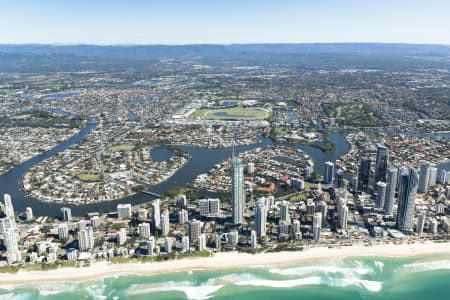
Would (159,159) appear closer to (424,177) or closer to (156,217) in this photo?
(156,217)

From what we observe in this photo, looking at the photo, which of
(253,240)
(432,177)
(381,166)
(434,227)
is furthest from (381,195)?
(253,240)

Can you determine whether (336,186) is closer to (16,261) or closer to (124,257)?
(124,257)

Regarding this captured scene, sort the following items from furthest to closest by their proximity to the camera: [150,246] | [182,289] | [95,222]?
[95,222]
[150,246]
[182,289]

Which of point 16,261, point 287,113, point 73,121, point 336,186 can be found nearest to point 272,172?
point 336,186

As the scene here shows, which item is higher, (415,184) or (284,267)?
(415,184)

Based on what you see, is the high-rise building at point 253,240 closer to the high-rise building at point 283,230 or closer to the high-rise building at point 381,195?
the high-rise building at point 283,230
